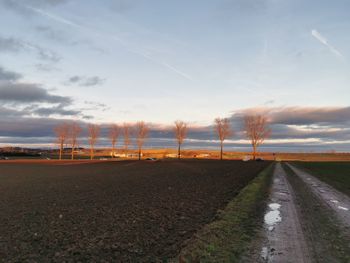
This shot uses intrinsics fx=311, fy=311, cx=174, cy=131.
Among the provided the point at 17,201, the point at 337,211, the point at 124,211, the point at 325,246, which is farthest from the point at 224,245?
the point at 17,201

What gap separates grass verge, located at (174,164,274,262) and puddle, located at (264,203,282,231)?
30cm

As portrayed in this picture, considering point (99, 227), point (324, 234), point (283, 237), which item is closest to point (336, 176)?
point (324, 234)

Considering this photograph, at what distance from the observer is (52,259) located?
839 cm

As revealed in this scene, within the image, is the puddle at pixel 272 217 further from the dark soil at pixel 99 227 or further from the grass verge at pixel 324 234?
the dark soil at pixel 99 227

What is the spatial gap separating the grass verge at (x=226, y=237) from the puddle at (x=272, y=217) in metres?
0.30

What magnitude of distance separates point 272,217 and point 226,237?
4.31 m

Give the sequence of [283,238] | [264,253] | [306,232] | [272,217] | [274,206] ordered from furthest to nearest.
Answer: [274,206] < [272,217] < [306,232] < [283,238] < [264,253]

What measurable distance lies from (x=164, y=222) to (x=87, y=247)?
4.19m

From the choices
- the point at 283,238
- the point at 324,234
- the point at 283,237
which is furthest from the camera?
the point at 324,234

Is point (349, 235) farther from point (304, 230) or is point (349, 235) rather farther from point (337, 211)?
point (337, 211)

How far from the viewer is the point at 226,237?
10500 millimetres

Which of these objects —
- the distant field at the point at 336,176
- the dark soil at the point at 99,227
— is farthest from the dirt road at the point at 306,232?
the distant field at the point at 336,176

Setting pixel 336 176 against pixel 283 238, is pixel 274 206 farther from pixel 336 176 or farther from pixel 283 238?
pixel 336 176

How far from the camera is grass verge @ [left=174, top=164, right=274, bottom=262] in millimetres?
8523
